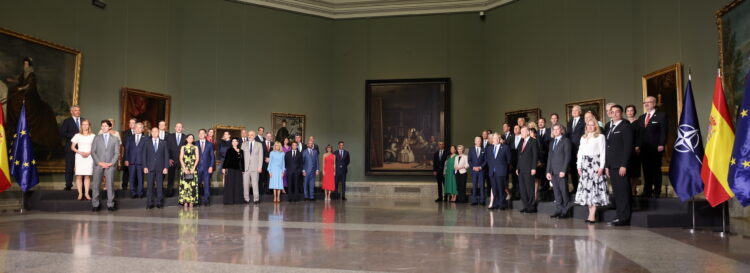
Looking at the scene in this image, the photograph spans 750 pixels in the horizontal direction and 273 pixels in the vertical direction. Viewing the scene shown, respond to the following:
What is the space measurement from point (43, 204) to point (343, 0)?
1131 centimetres

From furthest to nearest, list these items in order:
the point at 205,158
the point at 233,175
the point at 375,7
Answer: the point at 375,7 → the point at 233,175 → the point at 205,158

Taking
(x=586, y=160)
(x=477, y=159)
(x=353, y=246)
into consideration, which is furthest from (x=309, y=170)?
(x=353, y=246)

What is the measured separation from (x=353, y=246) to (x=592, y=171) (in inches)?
177

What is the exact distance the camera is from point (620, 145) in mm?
7828

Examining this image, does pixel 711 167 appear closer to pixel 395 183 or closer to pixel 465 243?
pixel 465 243

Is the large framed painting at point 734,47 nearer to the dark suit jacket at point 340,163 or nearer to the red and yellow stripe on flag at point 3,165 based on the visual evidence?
the dark suit jacket at point 340,163

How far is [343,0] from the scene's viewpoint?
18.4 m

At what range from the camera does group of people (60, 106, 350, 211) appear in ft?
34.2

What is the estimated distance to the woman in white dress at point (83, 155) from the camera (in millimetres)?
10430

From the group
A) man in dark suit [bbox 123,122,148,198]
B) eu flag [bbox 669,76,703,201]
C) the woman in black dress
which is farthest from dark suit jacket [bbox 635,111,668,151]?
man in dark suit [bbox 123,122,148,198]

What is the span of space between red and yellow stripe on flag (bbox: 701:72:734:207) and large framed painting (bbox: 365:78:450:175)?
1084cm

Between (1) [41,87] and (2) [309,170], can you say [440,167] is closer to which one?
(2) [309,170]

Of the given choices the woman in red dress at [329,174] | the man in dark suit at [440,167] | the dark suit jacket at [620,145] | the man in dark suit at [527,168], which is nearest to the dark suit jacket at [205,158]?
the woman in red dress at [329,174]

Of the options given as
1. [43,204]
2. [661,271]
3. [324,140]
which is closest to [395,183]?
[324,140]
